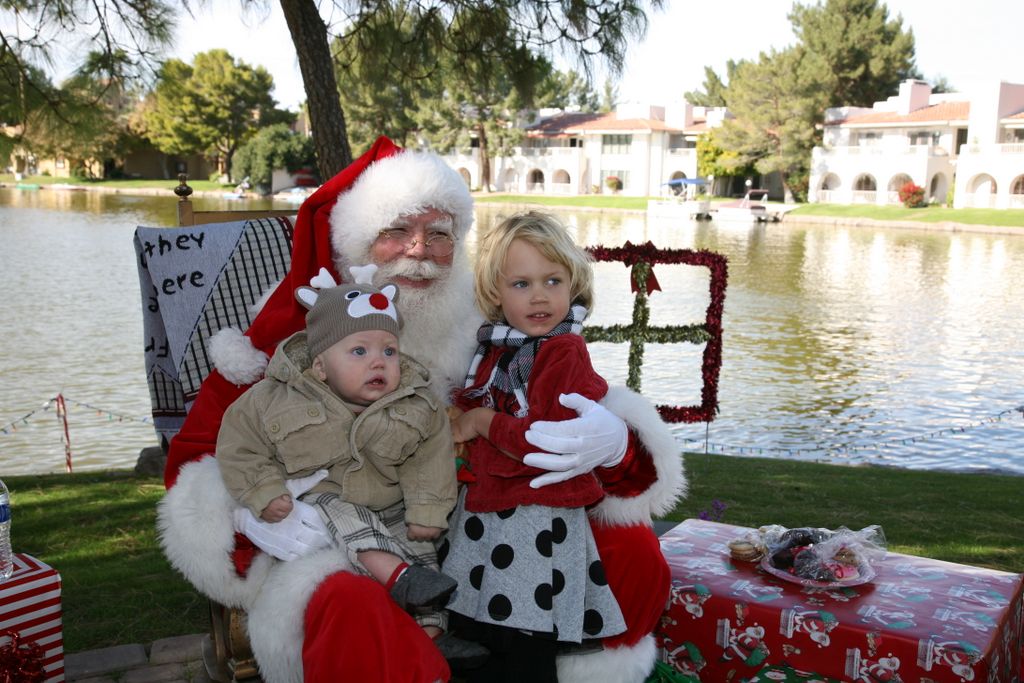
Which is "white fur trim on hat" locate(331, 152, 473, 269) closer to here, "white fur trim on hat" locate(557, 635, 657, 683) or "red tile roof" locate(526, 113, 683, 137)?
"white fur trim on hat" locate(557, 635, 657, 683)

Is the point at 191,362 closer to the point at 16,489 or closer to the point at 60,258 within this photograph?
the point at 16,489

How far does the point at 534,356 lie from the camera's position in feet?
8.73

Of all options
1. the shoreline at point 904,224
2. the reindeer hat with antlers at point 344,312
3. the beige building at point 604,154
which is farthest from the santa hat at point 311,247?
the beige building at point 604,154

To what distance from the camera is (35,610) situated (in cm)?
254

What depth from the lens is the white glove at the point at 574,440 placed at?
2.37 m

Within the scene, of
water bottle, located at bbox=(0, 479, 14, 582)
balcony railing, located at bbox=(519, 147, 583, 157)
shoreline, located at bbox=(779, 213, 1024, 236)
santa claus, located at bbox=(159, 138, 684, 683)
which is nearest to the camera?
santa claus, located at bbox=(159, 138, 684, 683)

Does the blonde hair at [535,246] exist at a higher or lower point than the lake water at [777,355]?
higher

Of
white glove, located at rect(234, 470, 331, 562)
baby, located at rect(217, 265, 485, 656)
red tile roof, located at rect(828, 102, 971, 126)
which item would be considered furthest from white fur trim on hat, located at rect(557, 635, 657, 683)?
red tile roof, located at rect(828, 102, 971, 126)

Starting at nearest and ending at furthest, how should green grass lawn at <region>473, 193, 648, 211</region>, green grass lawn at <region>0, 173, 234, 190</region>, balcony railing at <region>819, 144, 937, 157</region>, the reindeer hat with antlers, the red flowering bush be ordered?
the reindeer hat with antlers, the red flowering bush, balcony railing at <region>819, 144, 937, 157</region>, green grass lawn at <region>473, 193, 648, 211</region>, green grass lawn at <region>0, 173, 234, 190</region>

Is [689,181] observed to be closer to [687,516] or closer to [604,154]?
[604,154]

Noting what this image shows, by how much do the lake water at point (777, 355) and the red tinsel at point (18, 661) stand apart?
535 centimetres

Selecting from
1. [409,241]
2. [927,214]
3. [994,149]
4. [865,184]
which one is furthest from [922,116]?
[409,241]

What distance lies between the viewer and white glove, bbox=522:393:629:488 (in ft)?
7.79

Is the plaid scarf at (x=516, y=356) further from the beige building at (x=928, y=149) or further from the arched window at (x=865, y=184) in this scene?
the arched window at (x=865, y=184)
